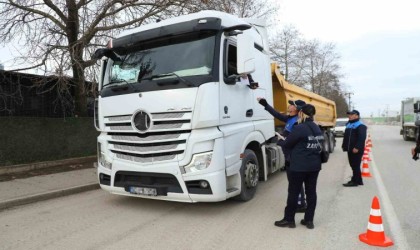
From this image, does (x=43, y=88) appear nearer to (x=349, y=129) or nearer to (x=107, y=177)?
(x=107, y=177)

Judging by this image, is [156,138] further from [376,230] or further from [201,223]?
[376,230]

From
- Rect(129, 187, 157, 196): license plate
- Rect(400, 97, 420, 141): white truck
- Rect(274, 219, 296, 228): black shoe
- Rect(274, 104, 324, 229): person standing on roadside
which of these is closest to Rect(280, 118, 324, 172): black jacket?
Rect(274, 104, 324, 229): person standing on roadside

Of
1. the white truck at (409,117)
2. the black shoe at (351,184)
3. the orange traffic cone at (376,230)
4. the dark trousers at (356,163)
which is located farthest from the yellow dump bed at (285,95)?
the white truck at (409,117)

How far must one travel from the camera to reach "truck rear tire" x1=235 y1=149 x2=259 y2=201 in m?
6.15

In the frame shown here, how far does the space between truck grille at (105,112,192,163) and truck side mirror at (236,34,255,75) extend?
113 cm

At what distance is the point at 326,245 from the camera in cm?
443

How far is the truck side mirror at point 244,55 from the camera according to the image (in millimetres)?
5527

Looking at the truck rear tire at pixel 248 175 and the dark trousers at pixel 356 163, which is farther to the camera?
the dark trousers at pixel 356 163

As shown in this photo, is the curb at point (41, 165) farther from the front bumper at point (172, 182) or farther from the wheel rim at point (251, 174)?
the wheel rim at point (251, 174)

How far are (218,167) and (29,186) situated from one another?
4.81m

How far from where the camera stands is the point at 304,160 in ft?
16.2

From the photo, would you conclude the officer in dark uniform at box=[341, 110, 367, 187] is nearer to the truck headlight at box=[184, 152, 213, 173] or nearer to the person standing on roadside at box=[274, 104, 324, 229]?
the person standing on roadside at box=[274, 104, 324, 229]

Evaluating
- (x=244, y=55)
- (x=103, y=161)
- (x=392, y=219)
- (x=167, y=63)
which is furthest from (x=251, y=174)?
(x=103, y=161)

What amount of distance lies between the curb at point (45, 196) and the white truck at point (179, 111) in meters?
1.73
